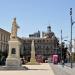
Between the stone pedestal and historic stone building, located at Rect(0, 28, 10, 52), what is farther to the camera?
historic stone building, located at Rect(0, 28, 10, 52)

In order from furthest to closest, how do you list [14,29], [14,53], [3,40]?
[3,40]
[14,29]
[14,53]

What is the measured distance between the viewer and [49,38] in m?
193

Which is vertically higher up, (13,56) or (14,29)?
(14,29)

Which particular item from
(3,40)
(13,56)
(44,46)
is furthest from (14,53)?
(44,46)

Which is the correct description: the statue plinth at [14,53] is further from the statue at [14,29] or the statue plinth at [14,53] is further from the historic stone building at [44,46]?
the historic stone building at [44,46]

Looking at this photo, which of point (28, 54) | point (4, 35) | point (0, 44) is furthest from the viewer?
point (28, 54)

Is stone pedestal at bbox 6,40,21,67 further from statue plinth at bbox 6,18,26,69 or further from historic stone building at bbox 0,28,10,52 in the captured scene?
historic stone building at bbox 0,28,10,52

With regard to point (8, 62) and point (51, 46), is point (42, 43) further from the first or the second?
point (8, 62)

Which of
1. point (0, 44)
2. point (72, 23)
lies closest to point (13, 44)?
point (72, 23)

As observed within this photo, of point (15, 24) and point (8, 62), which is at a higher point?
point (15, 24)

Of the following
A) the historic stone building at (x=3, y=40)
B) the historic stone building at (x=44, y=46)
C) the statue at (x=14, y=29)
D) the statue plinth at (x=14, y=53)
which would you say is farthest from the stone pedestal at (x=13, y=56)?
the historic stone building at (x=44, y=46)

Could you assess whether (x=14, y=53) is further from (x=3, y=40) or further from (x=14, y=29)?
(x=3, y=40)

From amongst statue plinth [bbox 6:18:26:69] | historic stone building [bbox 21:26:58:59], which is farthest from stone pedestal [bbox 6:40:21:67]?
historic stone building [bbox 21:26:58:59]

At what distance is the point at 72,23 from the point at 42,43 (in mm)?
138964
